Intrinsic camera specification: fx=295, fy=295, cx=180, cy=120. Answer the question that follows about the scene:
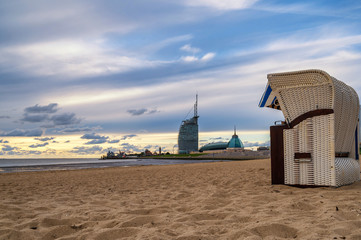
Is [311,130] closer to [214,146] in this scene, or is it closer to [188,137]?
[214,146]

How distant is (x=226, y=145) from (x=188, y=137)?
109 ft

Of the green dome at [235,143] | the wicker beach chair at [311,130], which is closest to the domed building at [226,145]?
the green dome at [235,143]

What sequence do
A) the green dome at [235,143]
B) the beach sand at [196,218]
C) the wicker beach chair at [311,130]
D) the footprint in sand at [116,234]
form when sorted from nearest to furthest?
the beach sand at [196,218] → the footprint in sand at [116,234] → the wicker beach chair at [311,130] → the green dome at [235,143]

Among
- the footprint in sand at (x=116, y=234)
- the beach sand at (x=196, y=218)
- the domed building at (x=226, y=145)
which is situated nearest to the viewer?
the beach sand at (x=196, y=218)

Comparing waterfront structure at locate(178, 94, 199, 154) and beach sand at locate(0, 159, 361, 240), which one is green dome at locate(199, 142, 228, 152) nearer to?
waterfront structure at locate(178, 94, 199, 154)

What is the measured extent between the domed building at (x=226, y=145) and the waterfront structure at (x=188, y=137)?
8.27 meters

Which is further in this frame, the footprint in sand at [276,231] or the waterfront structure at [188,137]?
the waterfront structure at [188,137]

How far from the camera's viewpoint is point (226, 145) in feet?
525

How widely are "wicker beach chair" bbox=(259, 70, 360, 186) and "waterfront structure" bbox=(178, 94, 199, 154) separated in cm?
17954

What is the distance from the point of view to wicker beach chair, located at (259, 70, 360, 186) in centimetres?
539

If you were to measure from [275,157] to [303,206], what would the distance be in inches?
84.9

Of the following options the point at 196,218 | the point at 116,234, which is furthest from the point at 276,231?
the point at 116,234

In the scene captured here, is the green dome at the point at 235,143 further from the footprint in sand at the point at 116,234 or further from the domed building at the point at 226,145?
the footprint in sand at the point at 116,234

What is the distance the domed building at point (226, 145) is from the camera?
15038cm
